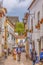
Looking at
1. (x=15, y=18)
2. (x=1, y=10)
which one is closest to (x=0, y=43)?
(x=1, y=10)

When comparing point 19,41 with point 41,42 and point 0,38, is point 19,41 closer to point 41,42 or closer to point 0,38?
point 0,38

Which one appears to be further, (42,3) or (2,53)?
(2,53)

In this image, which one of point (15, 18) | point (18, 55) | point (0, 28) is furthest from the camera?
point (15, 18)

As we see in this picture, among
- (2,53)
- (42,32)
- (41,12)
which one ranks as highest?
(41,12)

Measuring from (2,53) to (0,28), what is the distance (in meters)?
3.90

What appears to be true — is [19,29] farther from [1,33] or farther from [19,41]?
[1,33]

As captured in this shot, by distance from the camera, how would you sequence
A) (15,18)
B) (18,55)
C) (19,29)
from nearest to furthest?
(18,55)
(19,29)
(15,18)

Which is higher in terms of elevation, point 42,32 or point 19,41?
point 42,32

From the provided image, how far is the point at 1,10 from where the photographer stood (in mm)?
40625

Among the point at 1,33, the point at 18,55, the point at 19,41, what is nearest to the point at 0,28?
the point at 1,33

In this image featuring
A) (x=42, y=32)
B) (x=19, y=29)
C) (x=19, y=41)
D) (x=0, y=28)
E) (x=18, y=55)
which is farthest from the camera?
(x=19, y=29)

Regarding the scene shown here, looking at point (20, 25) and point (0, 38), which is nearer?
point (0, 38)

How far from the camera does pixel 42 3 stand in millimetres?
23281

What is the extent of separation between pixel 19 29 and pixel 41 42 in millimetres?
60440
